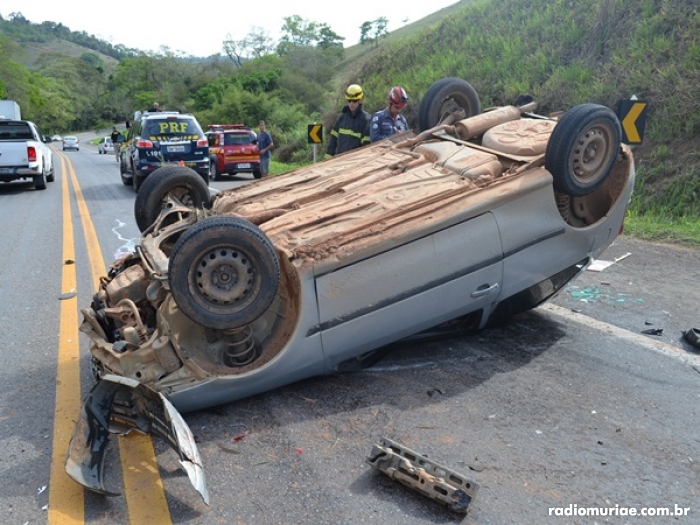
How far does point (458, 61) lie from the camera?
60.4ft

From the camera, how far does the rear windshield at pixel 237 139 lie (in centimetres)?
1881

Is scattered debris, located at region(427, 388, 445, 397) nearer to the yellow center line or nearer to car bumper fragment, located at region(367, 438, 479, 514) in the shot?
car bumper fragment, located at region(367, 438, 479, 514)

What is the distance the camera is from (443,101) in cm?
582

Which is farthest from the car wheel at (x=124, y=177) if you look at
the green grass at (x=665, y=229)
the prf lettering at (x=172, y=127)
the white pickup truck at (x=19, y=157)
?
the green grass at (x=665, y=229)

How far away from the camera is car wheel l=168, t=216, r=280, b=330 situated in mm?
3346

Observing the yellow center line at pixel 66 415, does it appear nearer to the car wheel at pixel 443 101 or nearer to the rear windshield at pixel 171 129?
the car wheel at pixel 443 101

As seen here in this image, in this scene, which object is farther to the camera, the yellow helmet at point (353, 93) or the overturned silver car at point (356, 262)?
the yellow helmet at point (353, 93)

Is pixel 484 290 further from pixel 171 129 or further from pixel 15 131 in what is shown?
pixel 15 131

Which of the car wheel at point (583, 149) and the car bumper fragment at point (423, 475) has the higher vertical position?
the car wheel at point (583, 149)

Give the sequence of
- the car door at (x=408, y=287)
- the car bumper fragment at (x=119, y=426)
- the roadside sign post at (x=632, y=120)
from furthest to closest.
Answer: the roadside sign post at (x=632, y=120) < the car door at (x=408, y=287) < the car bumper fragment at (x=119, y=426)

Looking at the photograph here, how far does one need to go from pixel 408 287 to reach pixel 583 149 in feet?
4.88

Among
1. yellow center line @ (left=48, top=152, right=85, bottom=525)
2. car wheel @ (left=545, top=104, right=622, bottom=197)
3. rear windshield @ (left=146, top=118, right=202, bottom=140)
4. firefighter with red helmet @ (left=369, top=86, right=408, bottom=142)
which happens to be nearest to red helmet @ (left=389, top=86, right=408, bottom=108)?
firefighter with red helmet @ (left=369, top=86, right=408, bottom=142)

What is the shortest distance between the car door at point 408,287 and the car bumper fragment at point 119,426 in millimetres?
1002

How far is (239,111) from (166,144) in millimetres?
20743
